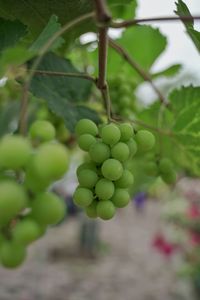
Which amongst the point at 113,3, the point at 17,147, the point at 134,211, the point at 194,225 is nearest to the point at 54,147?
the point at 17,147

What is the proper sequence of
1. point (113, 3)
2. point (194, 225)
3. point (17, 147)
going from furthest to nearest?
point (194, 225) → point (113, 3) → point (17, 147)

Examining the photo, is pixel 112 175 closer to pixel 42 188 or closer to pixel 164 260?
pixel 42 188

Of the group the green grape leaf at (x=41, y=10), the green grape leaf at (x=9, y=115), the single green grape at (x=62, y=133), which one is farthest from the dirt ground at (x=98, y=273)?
the green grape leaf at (x=41, y=10)

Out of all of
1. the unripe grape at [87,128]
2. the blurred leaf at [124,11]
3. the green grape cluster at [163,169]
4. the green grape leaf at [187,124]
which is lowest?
the unripe grape at [87,128]

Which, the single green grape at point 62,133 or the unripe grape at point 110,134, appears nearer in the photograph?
the unripe grape at point 110,134

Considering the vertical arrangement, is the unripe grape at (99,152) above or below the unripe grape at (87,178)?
above

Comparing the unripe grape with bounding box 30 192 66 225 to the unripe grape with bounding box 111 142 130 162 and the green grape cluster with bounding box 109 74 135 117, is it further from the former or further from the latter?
the green grape cluster with bounding box 109 74 135 117

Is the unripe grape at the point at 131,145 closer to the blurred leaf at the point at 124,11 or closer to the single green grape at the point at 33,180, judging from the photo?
the single green grape at the point at 33,180
